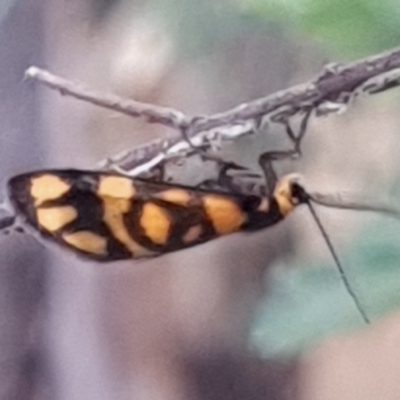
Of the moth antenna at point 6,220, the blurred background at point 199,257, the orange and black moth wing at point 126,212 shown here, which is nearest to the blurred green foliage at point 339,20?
the blurred background at point 199,257

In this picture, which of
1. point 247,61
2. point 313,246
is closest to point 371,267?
point 313,246

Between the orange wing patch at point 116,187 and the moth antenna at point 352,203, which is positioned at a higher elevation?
the orange wing patch at point 116,187

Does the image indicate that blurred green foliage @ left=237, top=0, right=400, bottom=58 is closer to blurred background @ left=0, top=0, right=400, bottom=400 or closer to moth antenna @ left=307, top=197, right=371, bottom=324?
blurred background @ left=0, top=0, right=400, bottom=400

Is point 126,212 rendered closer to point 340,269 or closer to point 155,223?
point 155,223

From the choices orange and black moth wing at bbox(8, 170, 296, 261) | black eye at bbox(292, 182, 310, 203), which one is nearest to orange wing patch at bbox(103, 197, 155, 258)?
orange and black moth wing at bbox(8, 170, 296, 261)

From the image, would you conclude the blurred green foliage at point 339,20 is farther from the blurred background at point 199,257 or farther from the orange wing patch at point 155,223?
the orange wing patch at point 155,223

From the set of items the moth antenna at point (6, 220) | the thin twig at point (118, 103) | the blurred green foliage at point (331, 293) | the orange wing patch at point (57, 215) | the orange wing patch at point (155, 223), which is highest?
the thin twig at point (118, 103)
